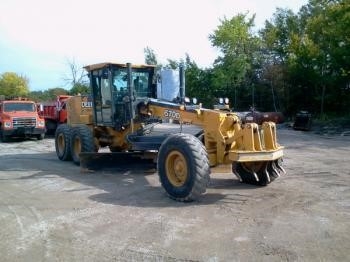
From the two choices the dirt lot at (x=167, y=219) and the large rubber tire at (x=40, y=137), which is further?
the large rubber tire at (x=40, y=137)

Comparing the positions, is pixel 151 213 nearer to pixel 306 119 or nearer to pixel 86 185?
pixel 86 185

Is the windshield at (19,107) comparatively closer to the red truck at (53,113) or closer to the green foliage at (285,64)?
the red truck at (53,113)

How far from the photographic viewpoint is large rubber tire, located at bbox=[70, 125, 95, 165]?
12.1 meters

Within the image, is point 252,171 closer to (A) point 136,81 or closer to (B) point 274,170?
(B) point 274,170

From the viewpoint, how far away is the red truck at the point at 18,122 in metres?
21.8

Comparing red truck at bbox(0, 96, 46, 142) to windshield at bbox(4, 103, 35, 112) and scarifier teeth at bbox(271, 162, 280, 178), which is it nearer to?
windshield at bbox(4, 103, 35, 112)

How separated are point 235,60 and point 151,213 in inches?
1234

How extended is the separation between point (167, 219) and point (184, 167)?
4.49 ft

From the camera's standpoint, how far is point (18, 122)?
71.9 feet

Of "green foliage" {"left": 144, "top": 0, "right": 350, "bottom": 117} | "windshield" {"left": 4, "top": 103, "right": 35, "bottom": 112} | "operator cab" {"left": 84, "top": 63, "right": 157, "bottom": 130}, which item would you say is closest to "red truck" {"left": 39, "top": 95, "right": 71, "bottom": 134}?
"windshield" {"left": 4, "top": 103, "right": 35, "bottom": 112}

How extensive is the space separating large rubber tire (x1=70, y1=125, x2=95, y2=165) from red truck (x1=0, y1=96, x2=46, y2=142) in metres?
9.63

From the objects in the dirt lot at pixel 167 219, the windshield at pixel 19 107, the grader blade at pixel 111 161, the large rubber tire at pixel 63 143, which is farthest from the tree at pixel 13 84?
the dirt lot at pixel 167 219

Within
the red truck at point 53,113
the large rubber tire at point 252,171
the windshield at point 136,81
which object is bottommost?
the large rubber tire at point 252,171

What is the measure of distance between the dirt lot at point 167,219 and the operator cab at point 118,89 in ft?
5.10
